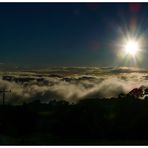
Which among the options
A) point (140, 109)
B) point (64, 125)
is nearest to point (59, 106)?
point (64, 125)

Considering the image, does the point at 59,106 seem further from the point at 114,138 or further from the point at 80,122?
the point at 114,138

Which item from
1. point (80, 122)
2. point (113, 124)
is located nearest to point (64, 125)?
point (80, 122)

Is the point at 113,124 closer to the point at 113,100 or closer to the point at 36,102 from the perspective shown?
the point at 113,100

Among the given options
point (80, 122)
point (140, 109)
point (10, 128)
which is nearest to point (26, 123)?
point (10, 128)

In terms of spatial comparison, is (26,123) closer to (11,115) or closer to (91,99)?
(11,115)

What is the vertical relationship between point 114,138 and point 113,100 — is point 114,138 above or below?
below
